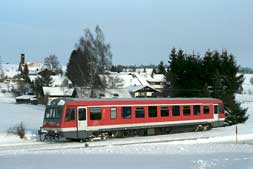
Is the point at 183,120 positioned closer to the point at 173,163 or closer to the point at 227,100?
the point at 227,100

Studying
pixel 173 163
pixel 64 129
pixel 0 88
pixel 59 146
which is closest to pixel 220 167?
pixel 173 163

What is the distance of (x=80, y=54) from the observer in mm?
58625

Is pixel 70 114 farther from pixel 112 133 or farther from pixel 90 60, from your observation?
pixel 90 60

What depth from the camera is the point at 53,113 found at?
2838 centimetres

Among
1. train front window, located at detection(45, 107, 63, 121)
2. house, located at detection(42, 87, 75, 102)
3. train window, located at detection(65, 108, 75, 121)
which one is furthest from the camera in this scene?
house, located at detection(42, 87, 75, 102)

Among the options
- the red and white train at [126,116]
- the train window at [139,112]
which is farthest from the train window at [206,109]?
the train window at [139,112]

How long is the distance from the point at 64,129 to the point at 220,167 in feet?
46.6

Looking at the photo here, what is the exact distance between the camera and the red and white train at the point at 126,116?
90.7 ft

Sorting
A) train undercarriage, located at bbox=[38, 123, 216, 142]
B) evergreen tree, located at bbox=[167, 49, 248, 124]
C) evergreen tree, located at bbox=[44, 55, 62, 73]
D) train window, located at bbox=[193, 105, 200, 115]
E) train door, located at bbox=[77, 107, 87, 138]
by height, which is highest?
evergreen tree, located at bbox=[44, 55, 62, 73]

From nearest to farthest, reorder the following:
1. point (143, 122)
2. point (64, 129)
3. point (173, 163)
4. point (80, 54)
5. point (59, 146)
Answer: point (173, 163) < point (59, 146) < point (64, 129) < point (143, 122) < point (80, 54)

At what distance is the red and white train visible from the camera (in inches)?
1088

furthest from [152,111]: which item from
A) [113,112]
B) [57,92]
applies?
[57,92]

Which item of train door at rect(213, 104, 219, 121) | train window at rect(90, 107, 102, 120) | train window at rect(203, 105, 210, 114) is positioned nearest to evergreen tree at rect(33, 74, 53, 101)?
train door at rect(213, 104, 219, 121)

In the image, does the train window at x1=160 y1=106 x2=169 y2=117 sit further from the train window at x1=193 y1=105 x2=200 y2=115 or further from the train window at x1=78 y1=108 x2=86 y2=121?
the train window at x1=78 y1=108 x2=86 y2=121
